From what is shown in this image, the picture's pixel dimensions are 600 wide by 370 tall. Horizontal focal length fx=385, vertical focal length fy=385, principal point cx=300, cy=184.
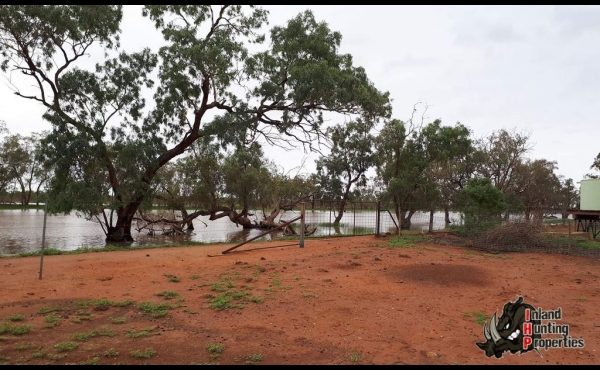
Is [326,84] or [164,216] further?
[164,216]

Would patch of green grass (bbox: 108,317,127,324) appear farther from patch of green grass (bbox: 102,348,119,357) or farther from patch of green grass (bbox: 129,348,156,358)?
patch of green grass (bbox: 129,348,156,358)

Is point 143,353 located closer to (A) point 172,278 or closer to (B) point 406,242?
(A) point 172,278

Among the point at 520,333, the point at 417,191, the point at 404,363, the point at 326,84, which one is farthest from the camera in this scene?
the point at 417,191

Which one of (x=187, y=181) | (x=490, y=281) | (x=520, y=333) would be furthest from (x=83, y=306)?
(x=187, y=181)

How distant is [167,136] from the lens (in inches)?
750

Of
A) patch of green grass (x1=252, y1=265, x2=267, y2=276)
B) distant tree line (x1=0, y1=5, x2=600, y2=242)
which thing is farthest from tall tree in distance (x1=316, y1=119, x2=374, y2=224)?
patch of green grass (x1=252, y1=265, x2=267, y2=276)

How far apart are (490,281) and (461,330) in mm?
3248

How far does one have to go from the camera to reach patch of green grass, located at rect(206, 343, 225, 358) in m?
4.03

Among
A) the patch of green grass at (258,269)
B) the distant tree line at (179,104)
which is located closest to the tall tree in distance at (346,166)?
the distant tree line at (179,104)

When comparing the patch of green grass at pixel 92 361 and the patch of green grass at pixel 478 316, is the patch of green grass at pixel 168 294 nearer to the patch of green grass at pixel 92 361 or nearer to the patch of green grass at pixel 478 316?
the patch of green grass at pixel 92 361

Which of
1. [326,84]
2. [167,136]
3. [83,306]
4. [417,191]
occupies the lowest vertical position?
[83,306]

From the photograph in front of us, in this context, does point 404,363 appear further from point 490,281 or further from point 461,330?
point 490,281

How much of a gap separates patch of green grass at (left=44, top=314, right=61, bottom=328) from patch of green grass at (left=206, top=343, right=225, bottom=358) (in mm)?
2160
